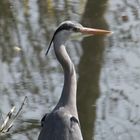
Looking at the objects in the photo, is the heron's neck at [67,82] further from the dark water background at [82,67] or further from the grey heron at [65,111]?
the dark water background at [82,67]

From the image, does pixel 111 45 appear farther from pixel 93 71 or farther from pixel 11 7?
pixel 11 7

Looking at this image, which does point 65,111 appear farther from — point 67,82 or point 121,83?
point 121,83

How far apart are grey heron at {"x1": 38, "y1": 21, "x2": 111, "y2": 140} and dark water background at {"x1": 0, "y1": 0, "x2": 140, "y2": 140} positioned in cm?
44

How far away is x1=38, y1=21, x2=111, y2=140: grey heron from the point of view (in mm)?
5113

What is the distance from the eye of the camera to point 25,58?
322 inches

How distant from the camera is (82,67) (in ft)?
26.0

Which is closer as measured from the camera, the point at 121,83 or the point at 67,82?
the point at 67,82

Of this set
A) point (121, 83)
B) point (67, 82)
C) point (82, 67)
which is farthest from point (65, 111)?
point (82, 67)

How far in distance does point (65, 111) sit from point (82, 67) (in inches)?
106

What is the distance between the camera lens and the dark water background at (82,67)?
22.3 feet

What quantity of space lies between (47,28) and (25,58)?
1.11 metres

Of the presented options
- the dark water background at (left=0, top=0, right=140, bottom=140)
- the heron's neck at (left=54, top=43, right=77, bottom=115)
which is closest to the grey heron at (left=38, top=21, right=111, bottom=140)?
the heron's neck at (left=54, top=43, right=77, bottom=115)

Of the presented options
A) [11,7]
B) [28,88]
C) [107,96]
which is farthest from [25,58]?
[11,7]

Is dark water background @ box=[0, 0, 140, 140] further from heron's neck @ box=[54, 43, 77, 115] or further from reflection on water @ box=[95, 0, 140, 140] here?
heron's neck @ box=[54, 43, 77, 115]
